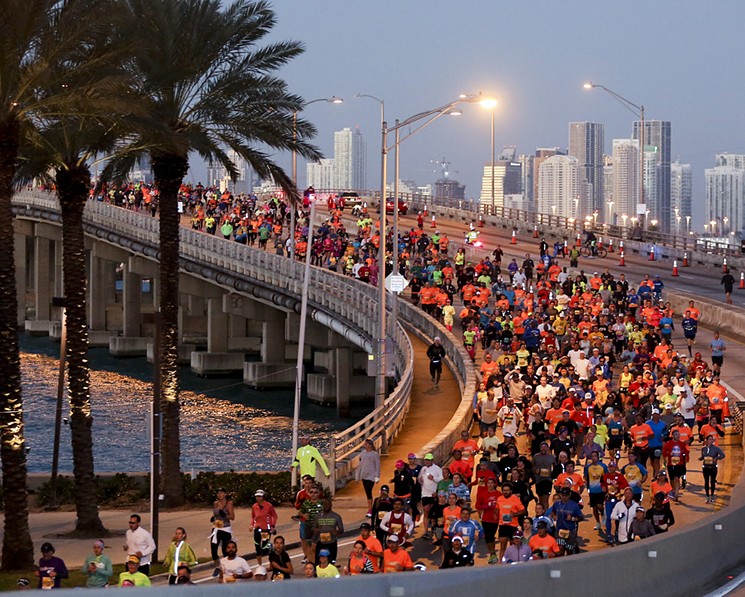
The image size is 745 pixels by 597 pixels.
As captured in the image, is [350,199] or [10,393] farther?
[350,199]

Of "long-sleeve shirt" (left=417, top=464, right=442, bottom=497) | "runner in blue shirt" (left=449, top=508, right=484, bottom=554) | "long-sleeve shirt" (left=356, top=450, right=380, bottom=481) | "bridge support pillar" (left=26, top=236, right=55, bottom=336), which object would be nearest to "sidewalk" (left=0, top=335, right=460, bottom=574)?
"long-sleeve shirt" (left=356, top=450, right=380, bottom=481)

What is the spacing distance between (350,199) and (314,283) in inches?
1451

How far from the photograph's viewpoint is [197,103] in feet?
94.8

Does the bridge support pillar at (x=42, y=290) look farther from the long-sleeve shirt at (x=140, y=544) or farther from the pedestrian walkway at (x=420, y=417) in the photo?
the long-sleeve shirt at (x=140, y=544)

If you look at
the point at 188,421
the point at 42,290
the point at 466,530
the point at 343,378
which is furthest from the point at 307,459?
the point at 42,290

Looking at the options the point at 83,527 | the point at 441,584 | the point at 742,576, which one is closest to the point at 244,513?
the point at 83,527

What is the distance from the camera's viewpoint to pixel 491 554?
18.6 m

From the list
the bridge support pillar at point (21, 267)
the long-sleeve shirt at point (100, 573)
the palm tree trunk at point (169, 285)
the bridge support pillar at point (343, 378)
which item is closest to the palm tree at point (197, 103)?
the palm tree trunk at point (169, 285)

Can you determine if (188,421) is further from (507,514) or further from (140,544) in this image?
(507,514)

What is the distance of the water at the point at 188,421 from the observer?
45531 millimetres

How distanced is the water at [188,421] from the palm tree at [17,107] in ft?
55.7

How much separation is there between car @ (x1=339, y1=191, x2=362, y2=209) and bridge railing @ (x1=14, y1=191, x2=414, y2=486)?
16.9 meters

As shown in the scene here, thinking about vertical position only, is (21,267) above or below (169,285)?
below

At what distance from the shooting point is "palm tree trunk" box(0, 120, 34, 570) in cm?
2167
